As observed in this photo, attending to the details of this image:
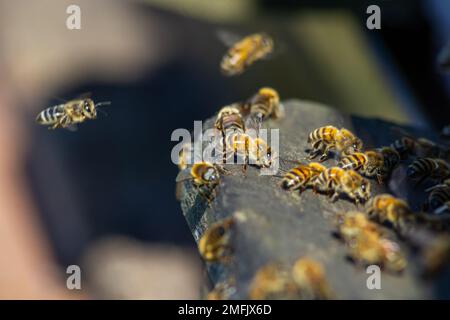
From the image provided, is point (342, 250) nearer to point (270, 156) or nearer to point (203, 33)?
point (270, 156)

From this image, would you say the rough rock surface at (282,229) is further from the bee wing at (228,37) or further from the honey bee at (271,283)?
the bee wing at (228,37)

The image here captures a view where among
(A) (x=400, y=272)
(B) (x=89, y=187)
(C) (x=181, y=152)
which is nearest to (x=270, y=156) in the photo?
(C) (x=181, y=152)

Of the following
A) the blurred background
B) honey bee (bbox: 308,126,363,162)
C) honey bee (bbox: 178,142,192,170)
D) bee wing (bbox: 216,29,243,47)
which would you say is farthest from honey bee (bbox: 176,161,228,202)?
the blurred background

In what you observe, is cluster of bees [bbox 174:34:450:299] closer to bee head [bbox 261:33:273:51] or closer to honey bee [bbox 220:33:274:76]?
honey bee [bbox 220:33:274:76]

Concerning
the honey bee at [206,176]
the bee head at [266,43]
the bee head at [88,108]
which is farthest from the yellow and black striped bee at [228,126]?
the bee head at [266,43]

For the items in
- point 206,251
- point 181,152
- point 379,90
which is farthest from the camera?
point 379,90
